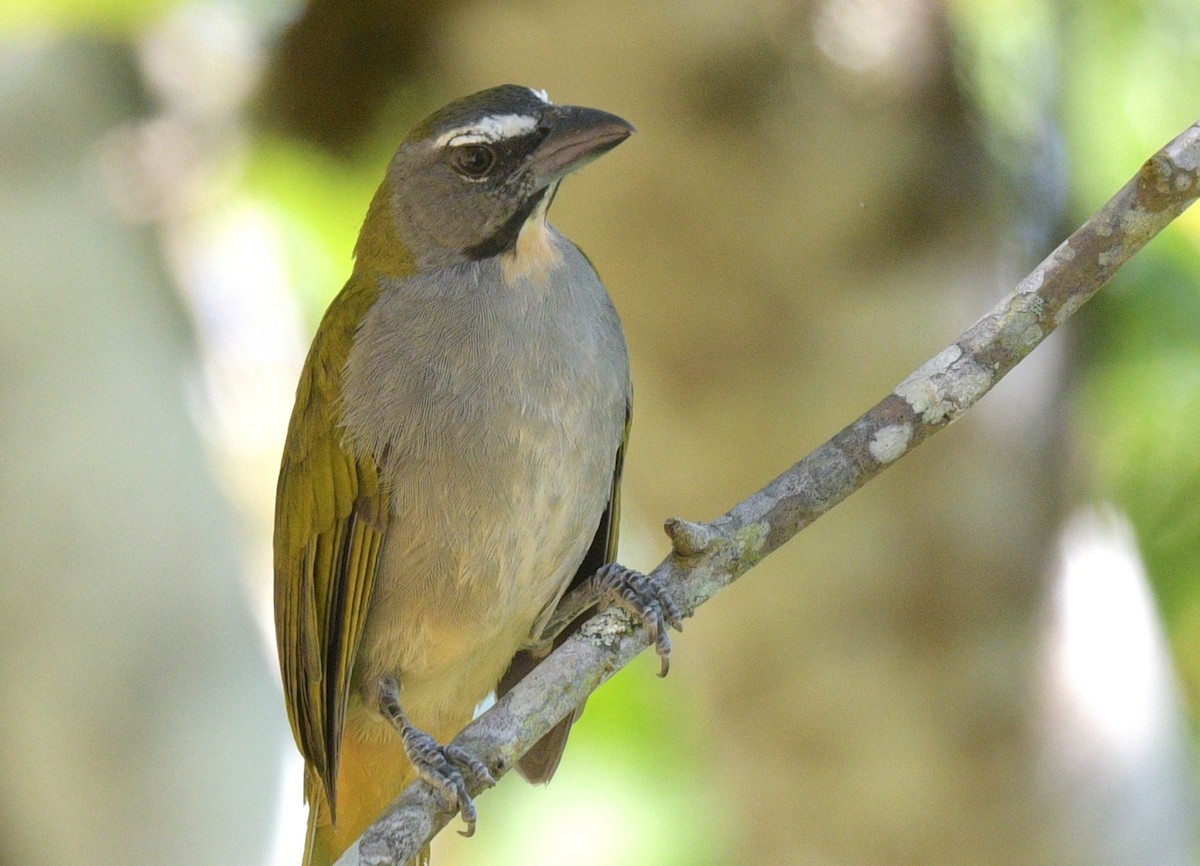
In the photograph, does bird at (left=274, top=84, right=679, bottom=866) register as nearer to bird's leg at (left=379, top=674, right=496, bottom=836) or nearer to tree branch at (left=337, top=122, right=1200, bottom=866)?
bird's leg at (left=379, top=674, right=496, bottom=836)

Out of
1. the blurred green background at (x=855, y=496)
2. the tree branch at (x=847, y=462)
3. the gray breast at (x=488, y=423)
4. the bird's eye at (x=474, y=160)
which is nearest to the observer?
the tree branch at (x=847, y=462)

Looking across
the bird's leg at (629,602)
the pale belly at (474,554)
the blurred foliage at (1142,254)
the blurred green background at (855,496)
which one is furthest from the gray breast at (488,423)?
the blurred foliage at (1142,254)

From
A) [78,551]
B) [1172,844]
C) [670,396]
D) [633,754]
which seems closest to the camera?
[1172,844]

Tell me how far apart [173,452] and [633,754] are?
120 inches

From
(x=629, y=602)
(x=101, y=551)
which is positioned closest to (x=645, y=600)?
(x=629, y=602)

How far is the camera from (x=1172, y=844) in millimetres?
4781

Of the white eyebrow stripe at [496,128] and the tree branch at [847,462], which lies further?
the white eyebrow stripe at [496,128]

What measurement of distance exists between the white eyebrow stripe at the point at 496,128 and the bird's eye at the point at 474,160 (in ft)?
0.08

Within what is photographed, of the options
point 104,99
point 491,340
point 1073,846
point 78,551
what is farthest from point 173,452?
point 1073,846

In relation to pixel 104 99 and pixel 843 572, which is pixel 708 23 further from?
pixel 104 99

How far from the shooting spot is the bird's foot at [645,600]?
3.54 meters

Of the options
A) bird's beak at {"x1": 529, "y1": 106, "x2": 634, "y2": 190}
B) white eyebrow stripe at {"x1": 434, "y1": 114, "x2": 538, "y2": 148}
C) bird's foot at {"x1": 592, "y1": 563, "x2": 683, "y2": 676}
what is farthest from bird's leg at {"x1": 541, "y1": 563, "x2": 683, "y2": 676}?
white eyebrow stripe at {"x1": 434, "y1": 114, "x2": 538, "y2": 148}

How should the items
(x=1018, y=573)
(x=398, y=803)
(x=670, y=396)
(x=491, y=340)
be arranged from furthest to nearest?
(x=670, y=396) → (x=1018, y=573) → (x=491, y=340) → (x=398, y=803)

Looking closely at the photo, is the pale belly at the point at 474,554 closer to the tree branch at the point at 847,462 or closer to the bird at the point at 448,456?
the bird at the point at 448,456
